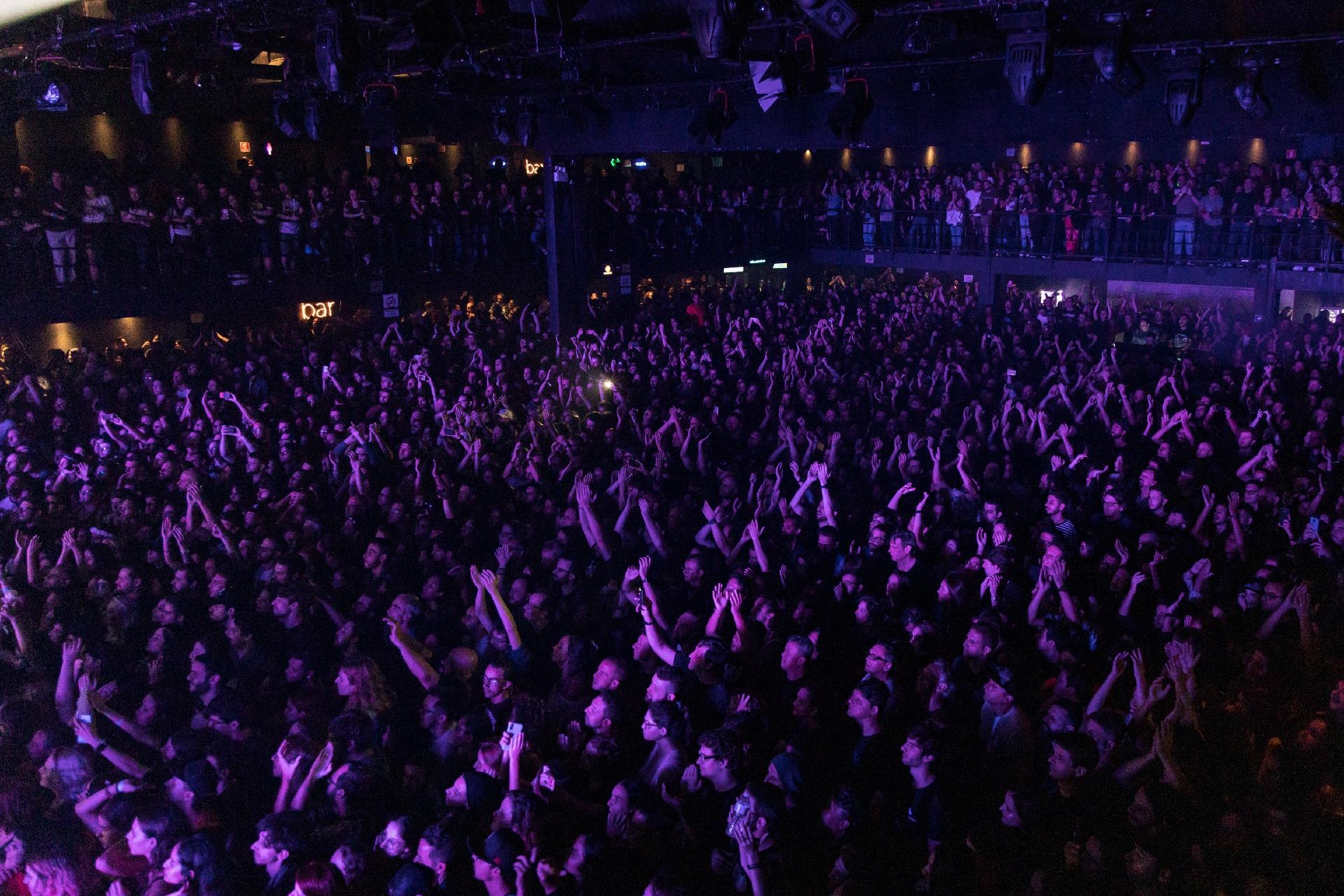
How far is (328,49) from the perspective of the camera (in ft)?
22.1

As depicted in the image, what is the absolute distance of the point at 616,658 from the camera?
14.2ft

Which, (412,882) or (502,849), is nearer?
(412,882)

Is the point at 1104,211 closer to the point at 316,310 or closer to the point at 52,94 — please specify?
the point at 316,310

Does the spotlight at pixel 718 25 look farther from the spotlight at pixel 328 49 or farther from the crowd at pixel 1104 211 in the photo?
the crowd at pixel 1104 211

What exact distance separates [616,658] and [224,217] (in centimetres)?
1162

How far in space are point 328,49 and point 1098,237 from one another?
12761 millimetres

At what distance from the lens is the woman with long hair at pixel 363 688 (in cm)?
434

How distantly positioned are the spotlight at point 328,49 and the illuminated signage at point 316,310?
11469 millimetres

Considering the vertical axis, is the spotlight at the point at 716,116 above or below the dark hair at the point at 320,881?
above

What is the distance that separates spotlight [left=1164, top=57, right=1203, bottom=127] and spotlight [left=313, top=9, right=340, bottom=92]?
676cm

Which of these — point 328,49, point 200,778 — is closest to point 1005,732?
point 200,778

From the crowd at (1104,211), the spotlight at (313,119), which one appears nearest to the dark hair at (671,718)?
the spotlight at (313,119)

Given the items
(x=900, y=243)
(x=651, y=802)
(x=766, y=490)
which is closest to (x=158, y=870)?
(x=651, y=802)

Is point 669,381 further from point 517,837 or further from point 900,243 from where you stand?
point 900,243
